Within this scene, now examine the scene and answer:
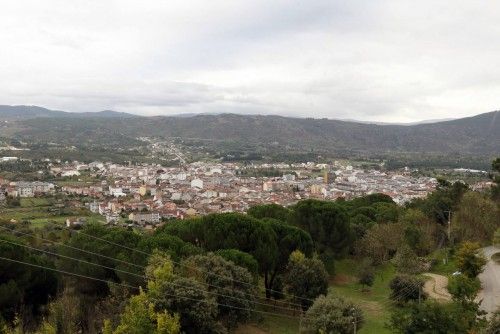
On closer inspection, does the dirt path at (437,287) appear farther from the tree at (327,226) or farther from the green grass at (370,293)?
the tree at (327,226)

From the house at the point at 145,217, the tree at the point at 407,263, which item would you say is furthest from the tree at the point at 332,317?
the house at the point at 145,217

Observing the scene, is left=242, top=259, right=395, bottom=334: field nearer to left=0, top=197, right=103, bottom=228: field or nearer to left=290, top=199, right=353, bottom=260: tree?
left=290, top=199, right=353, bottom=260: tree

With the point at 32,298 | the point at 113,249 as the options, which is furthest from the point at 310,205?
the point at 32,298

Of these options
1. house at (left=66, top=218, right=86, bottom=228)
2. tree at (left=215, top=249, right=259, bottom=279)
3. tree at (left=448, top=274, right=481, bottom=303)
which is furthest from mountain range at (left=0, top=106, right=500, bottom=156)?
tree at (left=448, top=274, right=481, bottom=303)

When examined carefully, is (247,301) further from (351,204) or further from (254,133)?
(254,133)

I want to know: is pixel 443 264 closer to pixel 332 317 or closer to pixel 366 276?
pixel 366 276

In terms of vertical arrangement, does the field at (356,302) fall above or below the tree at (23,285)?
below
